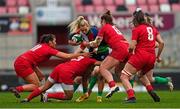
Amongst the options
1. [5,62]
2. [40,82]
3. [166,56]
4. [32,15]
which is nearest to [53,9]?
[32,15]

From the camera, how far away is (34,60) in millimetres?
16234

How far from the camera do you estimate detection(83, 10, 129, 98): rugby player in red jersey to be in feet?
51.6

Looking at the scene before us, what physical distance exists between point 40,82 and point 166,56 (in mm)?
13361

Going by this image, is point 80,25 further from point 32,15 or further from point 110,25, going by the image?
point 32,15

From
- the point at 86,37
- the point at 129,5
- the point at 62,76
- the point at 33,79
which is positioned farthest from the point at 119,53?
the point at 129,5

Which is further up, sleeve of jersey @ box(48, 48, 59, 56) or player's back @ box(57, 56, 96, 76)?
sleeve of jersey @ box(48, 48, 59, 56)

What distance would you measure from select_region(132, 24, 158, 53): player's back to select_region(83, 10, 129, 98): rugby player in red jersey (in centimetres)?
44

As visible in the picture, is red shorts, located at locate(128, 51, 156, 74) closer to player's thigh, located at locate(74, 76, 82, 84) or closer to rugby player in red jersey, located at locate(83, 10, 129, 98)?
rugby player in red jersey, located at locate(83, 10, 129, 98)

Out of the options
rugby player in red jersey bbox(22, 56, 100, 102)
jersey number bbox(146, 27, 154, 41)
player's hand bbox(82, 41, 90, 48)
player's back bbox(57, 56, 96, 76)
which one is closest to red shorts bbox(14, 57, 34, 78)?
rugby player in red jersey bbox(22, 56, 100, 102)

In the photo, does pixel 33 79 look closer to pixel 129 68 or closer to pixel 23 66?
pixel 23 66

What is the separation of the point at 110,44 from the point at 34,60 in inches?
63.1

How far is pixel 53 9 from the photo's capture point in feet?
105

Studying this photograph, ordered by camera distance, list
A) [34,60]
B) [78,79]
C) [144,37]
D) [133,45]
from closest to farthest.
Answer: [133,45]
[144,37]
[34,60]
[78,79]

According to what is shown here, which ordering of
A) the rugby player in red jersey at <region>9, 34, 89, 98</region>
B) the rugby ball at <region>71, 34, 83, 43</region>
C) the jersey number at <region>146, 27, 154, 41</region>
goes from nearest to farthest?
the jersey number at <region>146, 27, 154, 41</region>, the rugby player in red jersey at <region>9, 34, 89, 98</region>, the rugby ball at <region>71, 34, 83, 43</region>
